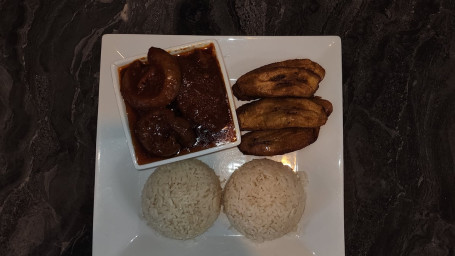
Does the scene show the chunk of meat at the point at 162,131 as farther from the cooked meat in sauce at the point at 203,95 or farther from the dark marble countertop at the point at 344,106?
the dark marble countertop at the point at 344,106

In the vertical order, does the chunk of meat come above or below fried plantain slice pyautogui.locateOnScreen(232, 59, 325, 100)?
below

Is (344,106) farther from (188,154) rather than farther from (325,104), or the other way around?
(188,154)

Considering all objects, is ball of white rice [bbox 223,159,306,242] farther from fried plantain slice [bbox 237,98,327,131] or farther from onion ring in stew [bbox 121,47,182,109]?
onion ring in stew [bbox 121,47,182,109]

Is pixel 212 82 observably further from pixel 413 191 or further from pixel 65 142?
pixel 413 191

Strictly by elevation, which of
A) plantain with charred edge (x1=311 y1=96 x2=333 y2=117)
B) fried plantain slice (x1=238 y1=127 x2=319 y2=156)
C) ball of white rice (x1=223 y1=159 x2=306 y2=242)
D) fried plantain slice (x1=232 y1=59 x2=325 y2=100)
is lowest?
ball of white rice (x1=223 y1=159 x2=306 y2=242)

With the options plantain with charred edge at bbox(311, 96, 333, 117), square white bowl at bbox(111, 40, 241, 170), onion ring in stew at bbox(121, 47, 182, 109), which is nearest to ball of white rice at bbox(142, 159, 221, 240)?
square white bowl at bbox(111, 40, 241, 170)

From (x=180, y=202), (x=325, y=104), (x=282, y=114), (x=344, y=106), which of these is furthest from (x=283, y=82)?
(x=180, y=202)
